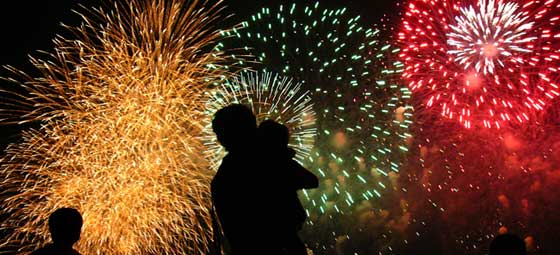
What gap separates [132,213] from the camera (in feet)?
45.2

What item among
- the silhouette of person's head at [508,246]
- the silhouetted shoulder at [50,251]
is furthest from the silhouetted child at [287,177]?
the silhouetted shoulder at [50,251]

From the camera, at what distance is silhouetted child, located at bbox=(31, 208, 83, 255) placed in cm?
471

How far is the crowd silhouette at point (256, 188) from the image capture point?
10.9 feet

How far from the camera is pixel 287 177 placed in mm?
3396

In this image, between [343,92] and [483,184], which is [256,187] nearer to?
[343,92]

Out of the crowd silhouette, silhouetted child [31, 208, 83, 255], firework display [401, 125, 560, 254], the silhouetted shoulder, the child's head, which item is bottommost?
firework display [401, 125, 560, 254]

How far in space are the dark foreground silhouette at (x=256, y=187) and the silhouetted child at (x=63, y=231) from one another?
5.78 feet

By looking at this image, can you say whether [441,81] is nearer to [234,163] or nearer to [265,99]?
[265,99]

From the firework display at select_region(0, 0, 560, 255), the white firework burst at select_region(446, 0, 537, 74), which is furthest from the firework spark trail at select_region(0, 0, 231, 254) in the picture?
the white firework burst at select_region(446, 0, 537, 74)

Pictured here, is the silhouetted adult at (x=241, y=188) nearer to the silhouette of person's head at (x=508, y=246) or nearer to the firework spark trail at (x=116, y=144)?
the silhouette of person's head at (x=508, y=246)

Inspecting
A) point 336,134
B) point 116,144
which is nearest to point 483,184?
point 336,134

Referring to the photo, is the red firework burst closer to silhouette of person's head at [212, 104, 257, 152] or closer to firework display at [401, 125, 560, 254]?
firework display at [401, 125, 560, 254]

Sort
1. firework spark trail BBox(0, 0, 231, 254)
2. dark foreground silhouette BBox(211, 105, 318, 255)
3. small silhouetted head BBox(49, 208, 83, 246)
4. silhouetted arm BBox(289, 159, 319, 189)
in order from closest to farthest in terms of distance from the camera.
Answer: dark foreground silhouette BBox(211, 105, 318, 255) < silhouetted arm BBox(289, 159, 319, 189) < small silhouetted head BBox(49, 208, 83, 246) < firework spark trail BBox(0, 0, 231, 254)

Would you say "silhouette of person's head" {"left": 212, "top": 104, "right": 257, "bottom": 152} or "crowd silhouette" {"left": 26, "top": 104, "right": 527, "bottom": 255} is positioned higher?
"silhouette of person's head" {"left": 212, "top": 104, "right": 257, "bottom": 152}
